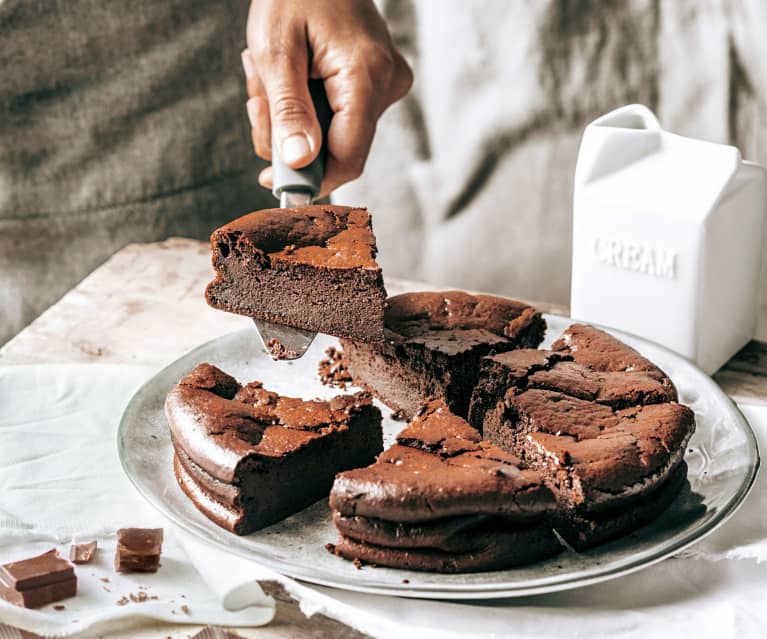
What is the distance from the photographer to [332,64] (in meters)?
3.14

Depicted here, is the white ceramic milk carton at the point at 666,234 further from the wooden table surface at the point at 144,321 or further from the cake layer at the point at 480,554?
the cake layer at the point at 480,554

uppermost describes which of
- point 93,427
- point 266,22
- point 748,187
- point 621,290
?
point 266,22

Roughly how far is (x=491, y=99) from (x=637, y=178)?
1112 mm

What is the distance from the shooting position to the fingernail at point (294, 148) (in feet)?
9.12

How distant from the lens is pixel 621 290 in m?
2.77

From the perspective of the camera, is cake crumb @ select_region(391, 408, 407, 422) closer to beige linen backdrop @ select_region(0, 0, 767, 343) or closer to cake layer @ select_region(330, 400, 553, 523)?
cake layer @ select_region(330, 400, 553, 523)

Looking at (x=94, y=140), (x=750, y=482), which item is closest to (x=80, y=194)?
(x=94, y=140)

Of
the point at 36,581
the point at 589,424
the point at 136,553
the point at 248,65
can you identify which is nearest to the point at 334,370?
the point at 589,424

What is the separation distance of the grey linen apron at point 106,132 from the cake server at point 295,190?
766mm

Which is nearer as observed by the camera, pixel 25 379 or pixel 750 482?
pixel 750 482

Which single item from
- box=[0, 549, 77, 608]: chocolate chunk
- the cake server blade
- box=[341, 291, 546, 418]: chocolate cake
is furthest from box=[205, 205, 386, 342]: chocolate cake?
box=[0, 549, 77, 608]: chocolate chunk

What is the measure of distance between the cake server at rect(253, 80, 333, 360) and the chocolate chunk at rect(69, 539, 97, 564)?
0.78m

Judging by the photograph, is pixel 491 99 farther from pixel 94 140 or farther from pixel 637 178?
pixel 94 140

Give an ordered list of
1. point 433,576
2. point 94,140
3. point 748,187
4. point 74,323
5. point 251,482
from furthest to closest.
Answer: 1. point 94,140
2. point 74,323
3. point 748,187
4. point 251,482
5. point 433,576
